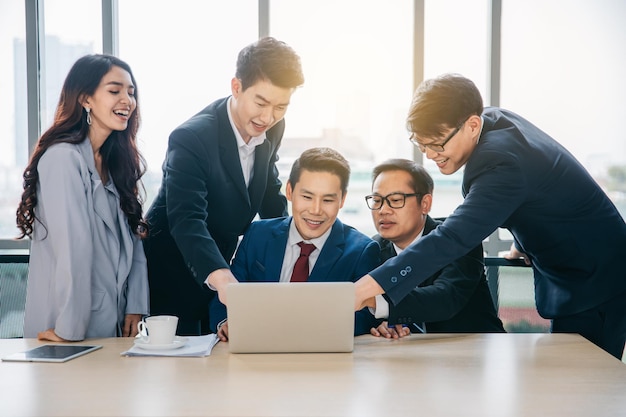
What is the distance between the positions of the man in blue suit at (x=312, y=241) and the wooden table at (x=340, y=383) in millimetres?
461

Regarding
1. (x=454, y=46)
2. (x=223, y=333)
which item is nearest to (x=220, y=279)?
(x=223, y=333)

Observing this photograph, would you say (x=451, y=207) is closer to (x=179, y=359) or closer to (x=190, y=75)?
(x=190, y=75)

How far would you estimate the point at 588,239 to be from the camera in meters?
2.05

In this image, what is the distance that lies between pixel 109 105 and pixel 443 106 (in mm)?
1152

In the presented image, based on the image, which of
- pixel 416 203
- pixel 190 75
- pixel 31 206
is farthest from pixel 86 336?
pixel 190 75

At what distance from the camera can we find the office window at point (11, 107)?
165 inches

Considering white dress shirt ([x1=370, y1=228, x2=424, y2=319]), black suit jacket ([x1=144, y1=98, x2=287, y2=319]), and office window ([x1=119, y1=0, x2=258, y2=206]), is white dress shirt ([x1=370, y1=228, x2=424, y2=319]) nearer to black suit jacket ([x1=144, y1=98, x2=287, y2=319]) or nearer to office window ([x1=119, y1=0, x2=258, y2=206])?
black suit jacket ([x1=144, y1=98, x2=287, y2=319])

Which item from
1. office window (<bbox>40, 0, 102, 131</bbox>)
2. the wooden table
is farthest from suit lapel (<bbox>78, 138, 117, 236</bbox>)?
office window (<bbox>40, 0, 102, 131</bbox>)

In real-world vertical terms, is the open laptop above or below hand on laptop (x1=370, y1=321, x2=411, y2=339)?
above

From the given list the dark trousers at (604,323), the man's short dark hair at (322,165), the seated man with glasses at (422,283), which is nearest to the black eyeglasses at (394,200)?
the seated man with glasses at (422,283)

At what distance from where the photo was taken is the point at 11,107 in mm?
4230

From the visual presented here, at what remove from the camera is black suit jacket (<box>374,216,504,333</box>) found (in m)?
1.99

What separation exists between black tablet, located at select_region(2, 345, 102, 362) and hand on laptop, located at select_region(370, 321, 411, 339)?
800mm

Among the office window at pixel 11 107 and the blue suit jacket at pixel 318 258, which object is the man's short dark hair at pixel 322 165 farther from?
the office window at pixel 11 107
